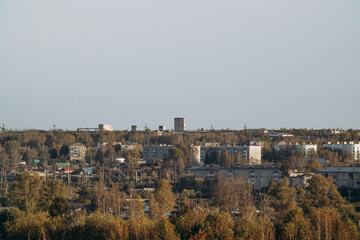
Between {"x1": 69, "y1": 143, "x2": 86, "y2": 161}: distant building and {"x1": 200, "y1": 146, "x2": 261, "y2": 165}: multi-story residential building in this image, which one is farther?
{"x1": 69, "y1": 143, "x2": 86, "y2": 161}: distant building

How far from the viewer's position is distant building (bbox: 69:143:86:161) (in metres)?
66.8

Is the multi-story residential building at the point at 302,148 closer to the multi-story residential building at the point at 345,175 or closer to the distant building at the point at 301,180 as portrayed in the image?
the multi-story residential building at the point at 345,175

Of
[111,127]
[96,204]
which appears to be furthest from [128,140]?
[96,204]

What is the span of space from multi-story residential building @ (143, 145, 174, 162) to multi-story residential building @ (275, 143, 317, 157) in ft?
36.8

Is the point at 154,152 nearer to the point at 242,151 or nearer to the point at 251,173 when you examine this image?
the point at 242,151

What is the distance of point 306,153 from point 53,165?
23084 mm

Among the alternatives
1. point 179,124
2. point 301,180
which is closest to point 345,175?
point 301,180

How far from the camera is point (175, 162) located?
54.9m

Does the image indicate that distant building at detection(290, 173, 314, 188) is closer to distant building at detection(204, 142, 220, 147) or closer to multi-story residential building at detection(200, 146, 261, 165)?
multi-story residential building at detection(200, 146, 261, 165)

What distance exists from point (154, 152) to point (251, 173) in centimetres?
2117

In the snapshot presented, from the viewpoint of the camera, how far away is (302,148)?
2473 inches

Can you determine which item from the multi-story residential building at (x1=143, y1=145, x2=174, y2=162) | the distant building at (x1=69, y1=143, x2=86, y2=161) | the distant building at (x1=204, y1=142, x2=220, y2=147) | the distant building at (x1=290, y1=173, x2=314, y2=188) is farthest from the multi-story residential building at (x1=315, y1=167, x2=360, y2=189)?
the distant building at (x1=69, y1=143, x2=86, y2=161)

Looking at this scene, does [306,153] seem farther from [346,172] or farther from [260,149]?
[346,172]

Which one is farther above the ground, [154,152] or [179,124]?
[179,124]
